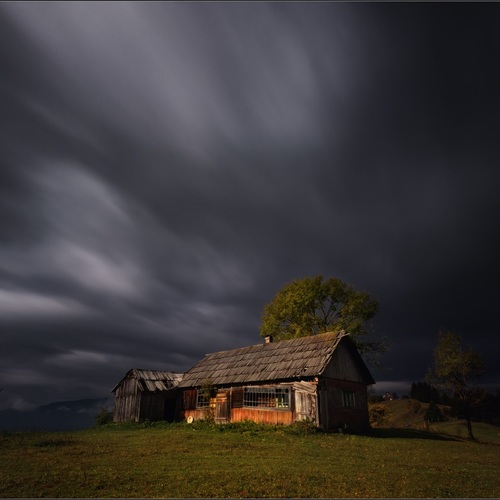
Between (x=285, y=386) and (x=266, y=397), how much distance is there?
1940 mm

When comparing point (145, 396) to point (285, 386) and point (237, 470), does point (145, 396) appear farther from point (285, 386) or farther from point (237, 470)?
point (237, 470)

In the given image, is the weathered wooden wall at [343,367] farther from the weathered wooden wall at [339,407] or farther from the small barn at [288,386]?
the weathered wooden wall at [339,407]

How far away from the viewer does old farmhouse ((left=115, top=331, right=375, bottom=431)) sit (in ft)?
83.3

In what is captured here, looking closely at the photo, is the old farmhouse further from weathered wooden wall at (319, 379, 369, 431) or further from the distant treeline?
the distant treeline

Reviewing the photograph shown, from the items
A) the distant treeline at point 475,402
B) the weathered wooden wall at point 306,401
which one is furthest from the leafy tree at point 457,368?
the weathered wooden wall at point 306,401

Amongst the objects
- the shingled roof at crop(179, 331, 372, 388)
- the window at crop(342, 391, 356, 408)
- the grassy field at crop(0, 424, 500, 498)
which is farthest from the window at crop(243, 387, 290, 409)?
the grassy field at crop(0, 424, 500, 498)

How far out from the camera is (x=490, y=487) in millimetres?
10914

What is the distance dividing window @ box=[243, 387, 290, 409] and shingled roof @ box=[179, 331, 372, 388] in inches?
28.9

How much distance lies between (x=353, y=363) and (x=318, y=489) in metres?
22.0

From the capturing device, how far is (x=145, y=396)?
33281 millimetres

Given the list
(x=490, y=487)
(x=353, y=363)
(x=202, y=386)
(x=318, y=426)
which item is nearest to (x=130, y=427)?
(x=202, y=386)

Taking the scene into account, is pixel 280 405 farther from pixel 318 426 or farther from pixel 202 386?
pixel 202 386

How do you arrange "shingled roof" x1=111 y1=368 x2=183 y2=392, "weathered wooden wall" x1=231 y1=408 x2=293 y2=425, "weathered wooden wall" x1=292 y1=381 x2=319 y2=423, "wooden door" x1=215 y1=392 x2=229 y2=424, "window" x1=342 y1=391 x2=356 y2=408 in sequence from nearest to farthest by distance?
"weathered wooden wall" x1=292 y1=381 x2=319 y2=423, "weathered wooden wall" x1=231 y1=408 x2=293 y2=425, "window" x1=342 y1=391 x2=356 y2=408, "wooden door" x1=215 y1=392 x2=229 y2=424, "shingled roof" x1=111 y1=368 x2=183 y2=392

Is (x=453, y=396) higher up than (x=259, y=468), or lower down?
higher up
